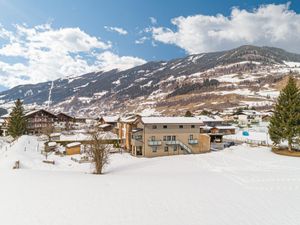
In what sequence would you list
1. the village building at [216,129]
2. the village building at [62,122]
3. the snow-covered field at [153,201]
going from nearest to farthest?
the snow-covered field at [153,201]
the village building at [216,129]
the village building at [62,122]

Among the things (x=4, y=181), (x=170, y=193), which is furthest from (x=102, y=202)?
(x=4, y=181)

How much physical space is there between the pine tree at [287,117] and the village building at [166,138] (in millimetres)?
15324

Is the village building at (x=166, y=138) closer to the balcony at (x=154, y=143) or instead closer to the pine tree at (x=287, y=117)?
the balcony at (x=154, y=143)

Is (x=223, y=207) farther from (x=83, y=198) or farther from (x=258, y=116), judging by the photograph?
(x=258, y=116)

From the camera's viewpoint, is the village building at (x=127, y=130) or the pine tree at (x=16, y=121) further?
the pine tree at (x=16, y=121)

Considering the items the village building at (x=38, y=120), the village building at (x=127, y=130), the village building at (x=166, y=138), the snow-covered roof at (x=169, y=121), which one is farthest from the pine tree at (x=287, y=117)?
the village building at (x=38, y=120)

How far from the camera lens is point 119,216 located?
45.1 feet

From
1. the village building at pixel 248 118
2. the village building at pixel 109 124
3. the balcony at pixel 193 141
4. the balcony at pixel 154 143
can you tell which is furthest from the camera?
the village building at pixel 248 118

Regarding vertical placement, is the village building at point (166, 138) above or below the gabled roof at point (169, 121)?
below

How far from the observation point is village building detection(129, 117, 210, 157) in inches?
2053

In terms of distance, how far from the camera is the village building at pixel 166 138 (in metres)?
52.2

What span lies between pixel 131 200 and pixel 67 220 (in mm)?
5122

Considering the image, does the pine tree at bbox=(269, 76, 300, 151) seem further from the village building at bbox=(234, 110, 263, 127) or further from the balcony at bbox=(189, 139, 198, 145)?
the village building at bbox=(234, 110, 263, 127)

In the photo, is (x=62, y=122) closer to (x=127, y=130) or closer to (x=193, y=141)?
(x=127, y=130)
